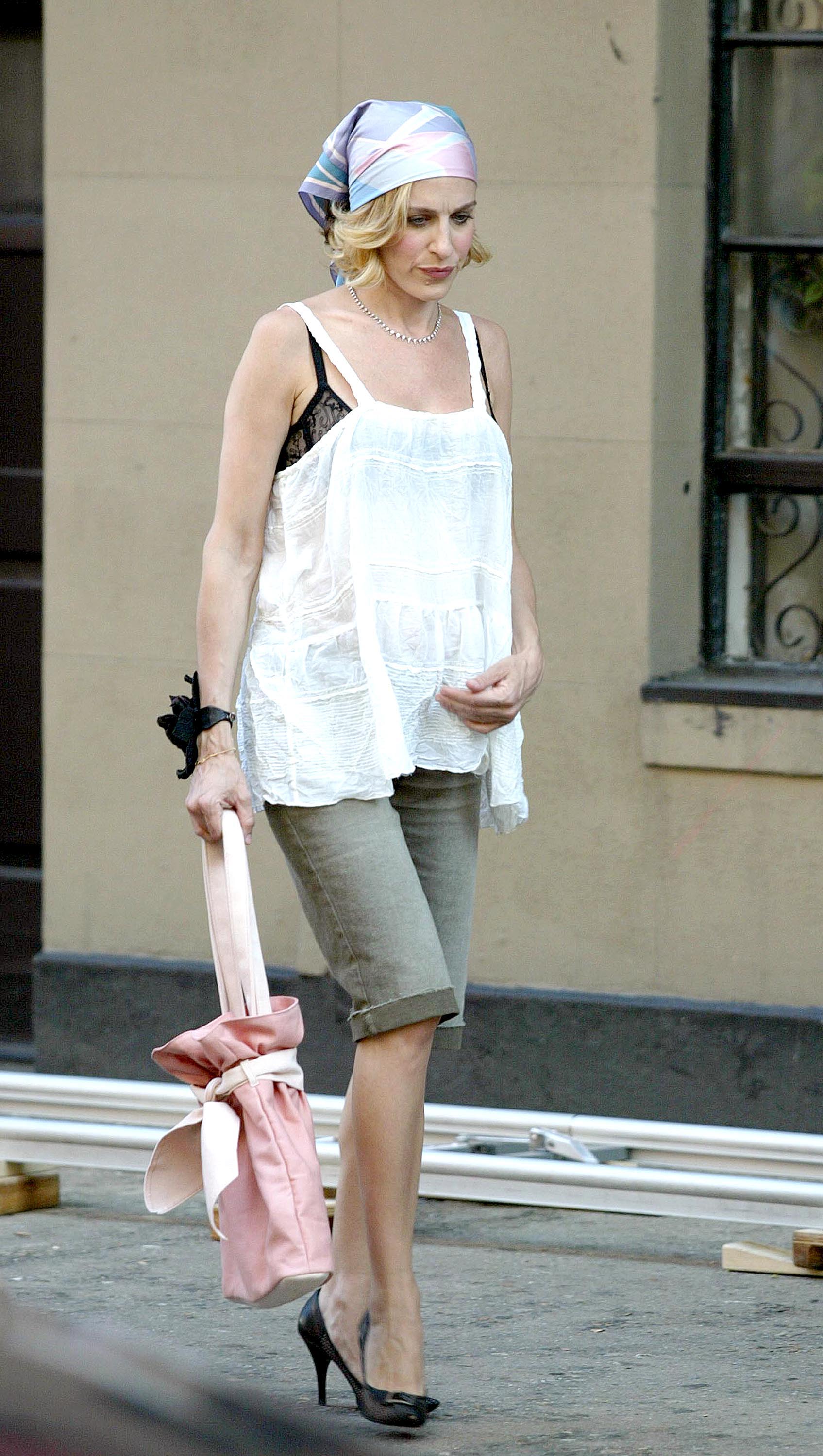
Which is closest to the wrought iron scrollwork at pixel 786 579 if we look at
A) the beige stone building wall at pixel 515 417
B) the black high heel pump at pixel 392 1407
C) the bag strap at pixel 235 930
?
the beige stone building wall at pixel 515 417

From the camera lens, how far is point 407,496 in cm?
401

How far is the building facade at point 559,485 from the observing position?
602 centimetres

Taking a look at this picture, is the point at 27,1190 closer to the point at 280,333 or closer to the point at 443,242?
the point at 280,333

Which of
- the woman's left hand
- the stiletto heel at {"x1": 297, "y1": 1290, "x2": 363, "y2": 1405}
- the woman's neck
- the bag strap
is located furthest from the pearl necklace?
the stiletto heel at {"x1": 297, "y1": 1290, "x2": 363, "y2": 1405}

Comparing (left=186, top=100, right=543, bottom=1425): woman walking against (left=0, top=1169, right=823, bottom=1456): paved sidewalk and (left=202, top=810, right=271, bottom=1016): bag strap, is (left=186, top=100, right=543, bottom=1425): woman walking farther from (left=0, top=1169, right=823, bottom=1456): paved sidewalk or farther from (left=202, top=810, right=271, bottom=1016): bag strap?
(left=0, top=1169, right=823, bottom=1456): paved sidewalk

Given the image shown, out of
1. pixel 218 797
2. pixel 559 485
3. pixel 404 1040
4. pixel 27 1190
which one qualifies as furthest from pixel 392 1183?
pixel 559 485

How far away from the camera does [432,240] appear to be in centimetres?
398

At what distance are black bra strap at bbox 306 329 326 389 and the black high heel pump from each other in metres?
1.74

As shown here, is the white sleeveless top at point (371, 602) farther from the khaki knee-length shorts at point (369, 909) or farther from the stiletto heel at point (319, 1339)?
the stiletto heel at point (319, 1339)

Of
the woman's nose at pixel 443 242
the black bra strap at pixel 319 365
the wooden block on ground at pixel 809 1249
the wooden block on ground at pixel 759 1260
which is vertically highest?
the woman's nose at pixel 443 242

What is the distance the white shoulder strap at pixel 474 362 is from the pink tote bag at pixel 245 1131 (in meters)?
0.90

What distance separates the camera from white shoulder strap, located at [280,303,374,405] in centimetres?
398

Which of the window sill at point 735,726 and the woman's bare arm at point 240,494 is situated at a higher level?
the woman's bare arm at point 240,494

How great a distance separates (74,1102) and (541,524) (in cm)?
195
